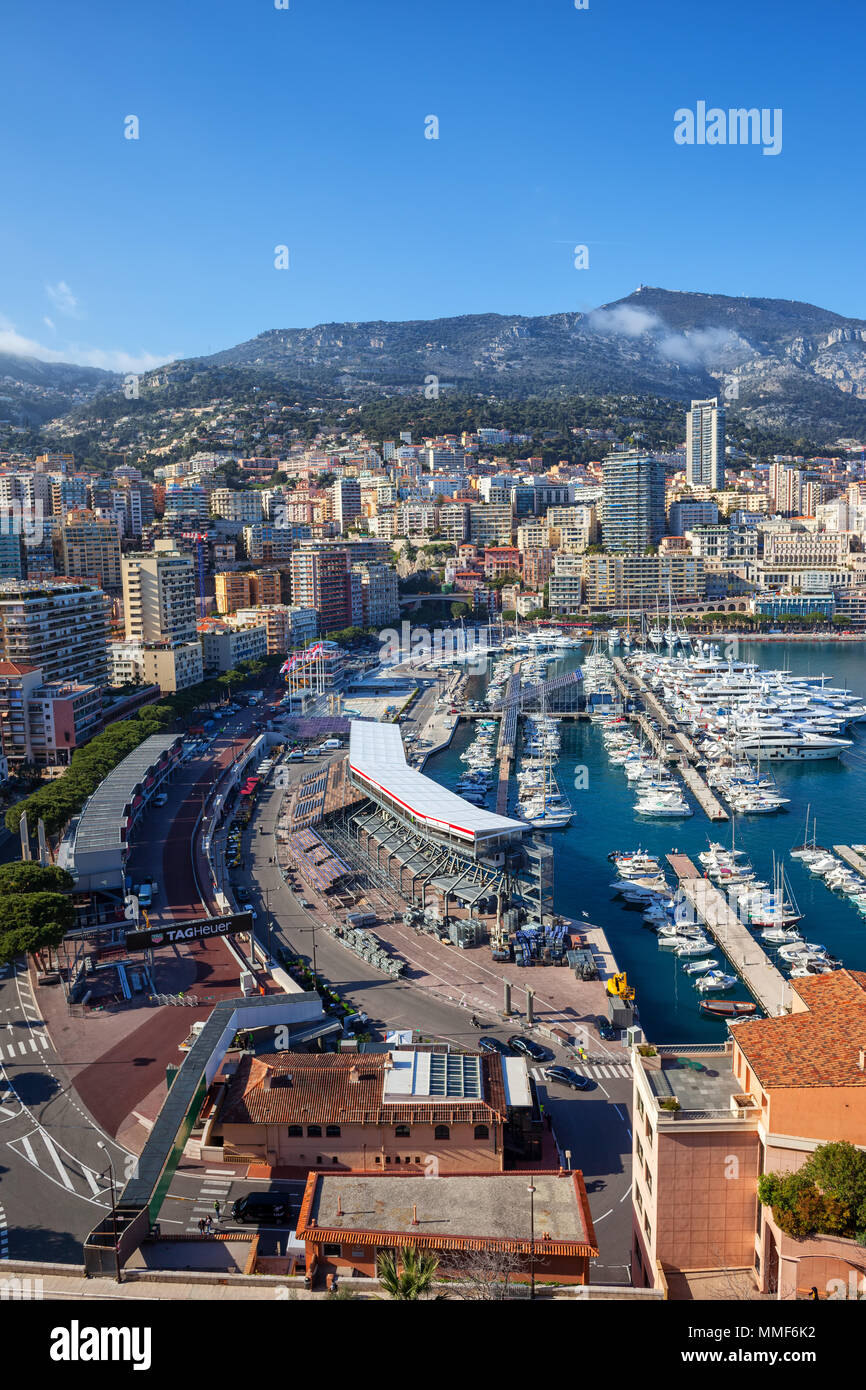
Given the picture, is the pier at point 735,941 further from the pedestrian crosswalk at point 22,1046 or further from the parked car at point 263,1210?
the pedestrian crosswalk at point 22,1046

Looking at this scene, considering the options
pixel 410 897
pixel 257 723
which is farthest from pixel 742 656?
pixel 410 897

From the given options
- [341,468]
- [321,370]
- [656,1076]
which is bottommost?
[656,1076]

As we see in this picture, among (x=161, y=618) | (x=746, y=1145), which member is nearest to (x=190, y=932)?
(x=746, y=1145)

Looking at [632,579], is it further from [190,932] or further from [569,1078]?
[569,1078]

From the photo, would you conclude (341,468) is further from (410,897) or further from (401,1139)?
(401,1139)

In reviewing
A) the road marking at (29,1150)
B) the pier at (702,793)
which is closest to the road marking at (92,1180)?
the road marking at (29,1150)

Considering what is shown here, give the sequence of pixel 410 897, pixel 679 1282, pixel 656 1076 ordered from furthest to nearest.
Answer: pixel 410 897, pixel 656 1076, pixel 679 1282

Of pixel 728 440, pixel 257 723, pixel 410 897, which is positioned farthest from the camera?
pixel 728 440
